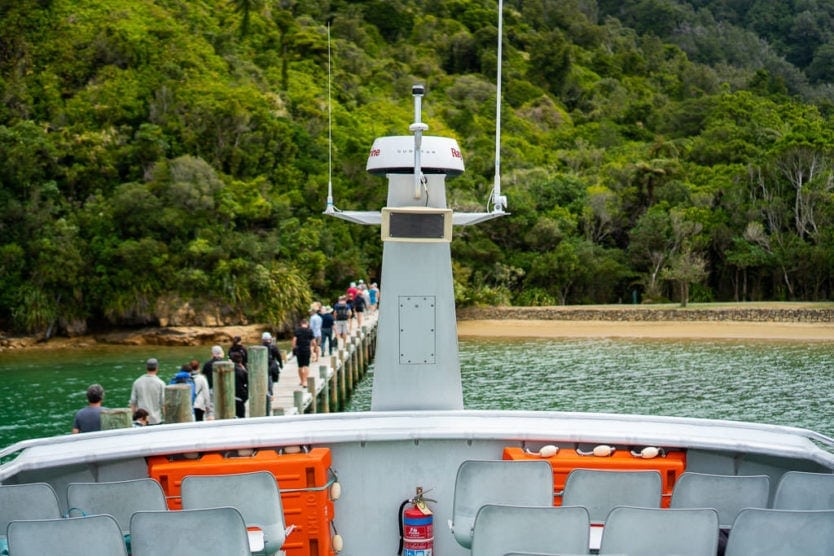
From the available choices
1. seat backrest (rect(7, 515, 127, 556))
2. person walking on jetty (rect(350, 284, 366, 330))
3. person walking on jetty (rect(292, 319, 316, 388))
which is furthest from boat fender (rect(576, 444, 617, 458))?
person walking on jetty (rect(350, 284, 366, 330))

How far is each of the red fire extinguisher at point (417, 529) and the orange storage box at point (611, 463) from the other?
0.54 metres

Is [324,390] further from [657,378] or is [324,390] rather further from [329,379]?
[657,378]

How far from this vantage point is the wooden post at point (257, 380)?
13859 millimetres

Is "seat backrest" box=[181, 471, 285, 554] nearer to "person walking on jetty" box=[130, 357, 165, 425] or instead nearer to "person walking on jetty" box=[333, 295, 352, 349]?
"person walking on jetty" box=[130, 357, 165, 425]

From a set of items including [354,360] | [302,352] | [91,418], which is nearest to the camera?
[91,418]

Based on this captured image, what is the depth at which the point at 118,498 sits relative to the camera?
14.8 ft

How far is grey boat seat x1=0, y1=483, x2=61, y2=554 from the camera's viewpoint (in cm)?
436

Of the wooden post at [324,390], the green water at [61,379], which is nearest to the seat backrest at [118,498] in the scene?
the wooden post at [324,390]

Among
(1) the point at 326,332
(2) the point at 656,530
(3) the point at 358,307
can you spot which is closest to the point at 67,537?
(2) the point at 656,530

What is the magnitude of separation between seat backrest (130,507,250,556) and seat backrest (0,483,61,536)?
0.69m

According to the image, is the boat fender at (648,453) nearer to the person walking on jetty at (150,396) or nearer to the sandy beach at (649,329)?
the person walking on jetty at (150,396)

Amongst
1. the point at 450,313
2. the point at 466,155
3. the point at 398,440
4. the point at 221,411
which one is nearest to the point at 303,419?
the point at 398,440

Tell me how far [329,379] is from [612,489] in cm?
1646

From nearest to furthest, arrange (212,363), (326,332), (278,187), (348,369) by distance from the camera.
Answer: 1. (212,363)
2. (326,332)
3. (348,369)
4. (278,187)
